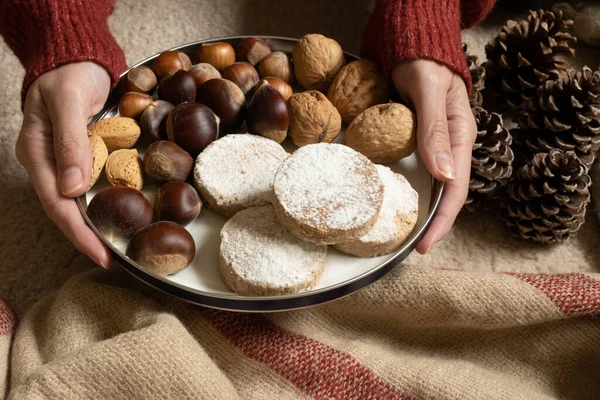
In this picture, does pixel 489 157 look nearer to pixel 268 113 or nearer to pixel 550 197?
pixel 550 197

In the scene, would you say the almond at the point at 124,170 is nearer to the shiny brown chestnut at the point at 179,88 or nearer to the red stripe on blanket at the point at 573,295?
the shiny brown chestnut at the point at 179,88

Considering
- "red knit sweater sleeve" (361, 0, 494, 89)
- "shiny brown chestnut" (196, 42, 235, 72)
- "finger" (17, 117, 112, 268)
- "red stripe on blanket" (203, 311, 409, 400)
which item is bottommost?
"red stripe on blanket" (203, 311, 409, 400)

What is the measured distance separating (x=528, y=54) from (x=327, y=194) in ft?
2.13

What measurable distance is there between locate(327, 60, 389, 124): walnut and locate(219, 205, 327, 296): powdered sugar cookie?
0.24 metres

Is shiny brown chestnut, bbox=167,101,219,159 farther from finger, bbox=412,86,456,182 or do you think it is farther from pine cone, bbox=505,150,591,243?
pine cone, bbox=505,150,591,243

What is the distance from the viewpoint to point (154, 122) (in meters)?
0.87

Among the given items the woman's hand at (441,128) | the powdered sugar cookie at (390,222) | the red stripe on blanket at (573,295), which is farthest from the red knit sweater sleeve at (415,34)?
the red stripe on blanket at (573,295)

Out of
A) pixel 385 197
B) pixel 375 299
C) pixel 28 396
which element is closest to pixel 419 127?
pixel 385 197

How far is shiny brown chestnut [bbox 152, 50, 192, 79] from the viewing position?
96 cm

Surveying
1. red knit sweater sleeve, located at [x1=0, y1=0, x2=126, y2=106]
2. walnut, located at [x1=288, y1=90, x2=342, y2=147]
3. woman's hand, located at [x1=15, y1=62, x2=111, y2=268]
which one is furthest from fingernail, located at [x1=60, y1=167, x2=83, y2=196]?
walnut, located at [x1=288, y1=90, x2=342, y2=147]

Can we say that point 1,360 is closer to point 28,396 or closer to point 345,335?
point 28,396

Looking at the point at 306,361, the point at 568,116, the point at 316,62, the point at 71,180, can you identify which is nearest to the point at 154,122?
the point at 71,180

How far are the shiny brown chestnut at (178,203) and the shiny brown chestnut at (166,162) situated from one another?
0.02 meters

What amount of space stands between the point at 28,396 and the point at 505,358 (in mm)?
637
